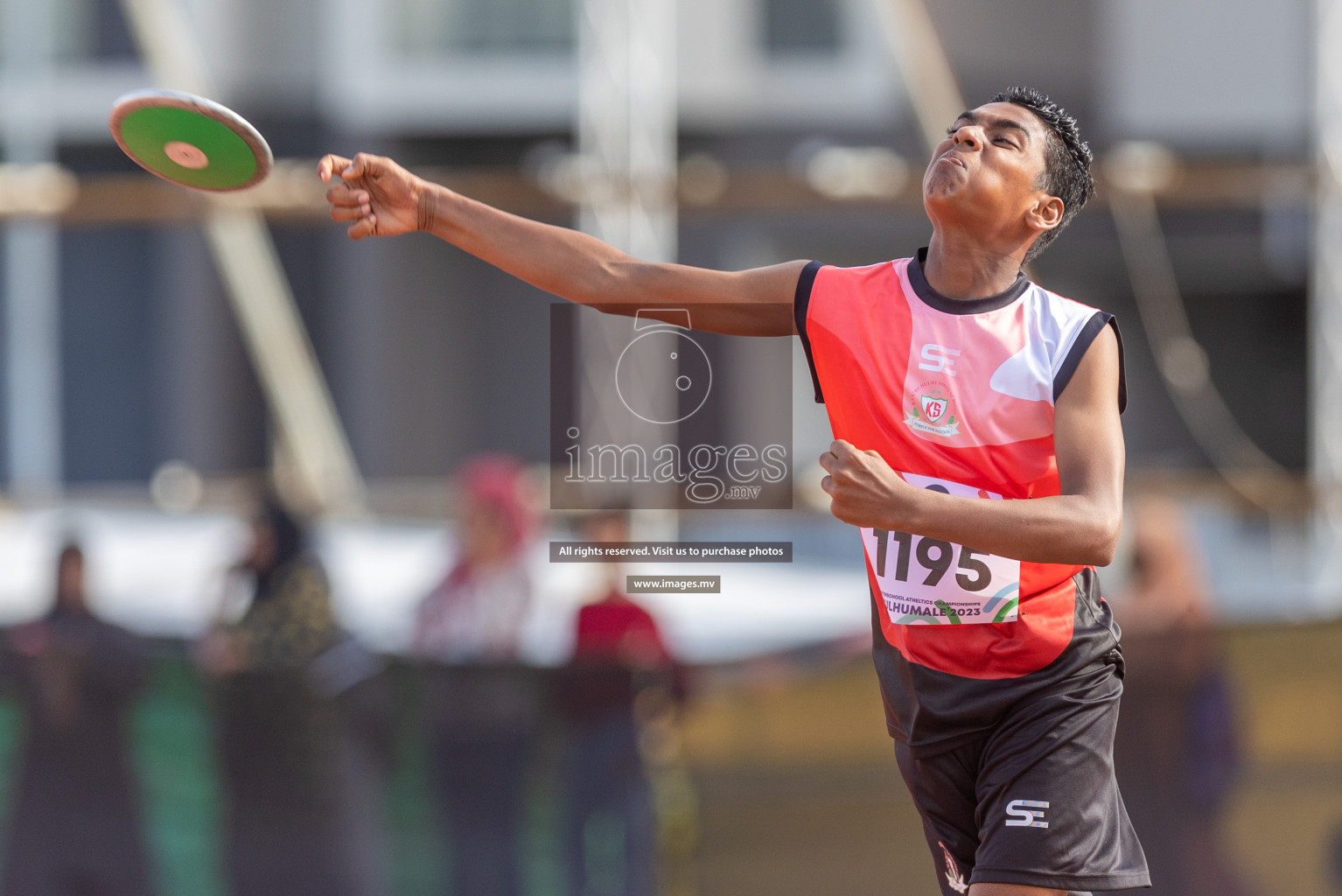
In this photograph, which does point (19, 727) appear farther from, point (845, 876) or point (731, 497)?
point (731, 497)

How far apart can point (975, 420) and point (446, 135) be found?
1297cm

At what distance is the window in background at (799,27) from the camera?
1443cm

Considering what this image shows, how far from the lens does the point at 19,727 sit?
4602mm

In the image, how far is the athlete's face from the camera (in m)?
2.09

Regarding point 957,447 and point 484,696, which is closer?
point 957,447

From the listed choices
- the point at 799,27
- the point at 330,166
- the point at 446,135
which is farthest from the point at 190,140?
the point at 799,27

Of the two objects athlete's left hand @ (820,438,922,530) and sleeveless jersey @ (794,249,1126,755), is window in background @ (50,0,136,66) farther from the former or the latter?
athlete's left hand @ (820,438,922,530)

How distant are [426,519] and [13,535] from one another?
7.68ft

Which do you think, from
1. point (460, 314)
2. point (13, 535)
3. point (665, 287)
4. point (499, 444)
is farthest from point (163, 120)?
point (460, 314)

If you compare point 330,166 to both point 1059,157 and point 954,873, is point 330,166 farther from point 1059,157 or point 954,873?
point 954,873

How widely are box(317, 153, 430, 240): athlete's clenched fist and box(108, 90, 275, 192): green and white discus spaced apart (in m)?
0.13
